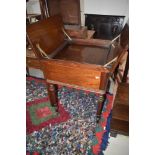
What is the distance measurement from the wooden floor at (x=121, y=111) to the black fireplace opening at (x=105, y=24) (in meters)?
1.46

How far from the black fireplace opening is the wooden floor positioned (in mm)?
1459

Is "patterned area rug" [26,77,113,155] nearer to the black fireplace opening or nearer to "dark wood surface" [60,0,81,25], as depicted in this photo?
"dark wood surface" [60,0,81,25]

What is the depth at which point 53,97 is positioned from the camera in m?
1.73

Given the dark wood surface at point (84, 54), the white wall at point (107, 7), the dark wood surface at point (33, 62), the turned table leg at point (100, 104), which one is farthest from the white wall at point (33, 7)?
the turned table leg at point (100, 104)

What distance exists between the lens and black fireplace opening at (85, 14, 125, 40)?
2588 millimetres

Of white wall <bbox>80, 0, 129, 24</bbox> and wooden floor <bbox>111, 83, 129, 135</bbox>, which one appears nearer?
wooden floor <bbox>111, 83, 129, 135</bbox>

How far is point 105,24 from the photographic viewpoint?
2.67m

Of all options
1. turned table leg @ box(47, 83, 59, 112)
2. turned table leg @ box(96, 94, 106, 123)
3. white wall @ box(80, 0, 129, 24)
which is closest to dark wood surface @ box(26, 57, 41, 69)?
turned table leg @ box(47, 83, 59, 112)

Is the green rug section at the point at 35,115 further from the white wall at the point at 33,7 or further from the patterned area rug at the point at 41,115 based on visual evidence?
the white wall at the point at 33,7
